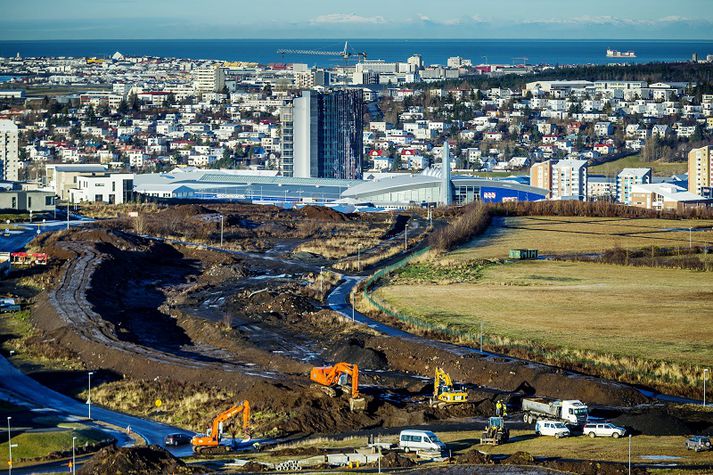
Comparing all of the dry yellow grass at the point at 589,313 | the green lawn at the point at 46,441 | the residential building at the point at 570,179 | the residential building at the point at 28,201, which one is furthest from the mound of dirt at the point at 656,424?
the residential building at the point at 570,179

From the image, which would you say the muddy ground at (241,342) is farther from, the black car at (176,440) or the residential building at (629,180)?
the residential building at (629,180)

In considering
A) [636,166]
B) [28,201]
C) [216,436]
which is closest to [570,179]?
[636,166]

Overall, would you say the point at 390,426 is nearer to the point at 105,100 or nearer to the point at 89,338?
the point at 89,338

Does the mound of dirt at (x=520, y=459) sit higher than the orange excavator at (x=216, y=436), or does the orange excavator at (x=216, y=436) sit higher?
the mound of dirt at (x=520, y=459)

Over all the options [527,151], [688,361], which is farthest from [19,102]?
[688,361]

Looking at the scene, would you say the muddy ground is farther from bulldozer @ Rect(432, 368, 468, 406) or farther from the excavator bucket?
bulldozer @ Rect(432, 368, 468, 406)

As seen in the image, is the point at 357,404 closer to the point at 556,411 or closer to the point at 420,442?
the point at 556,411
